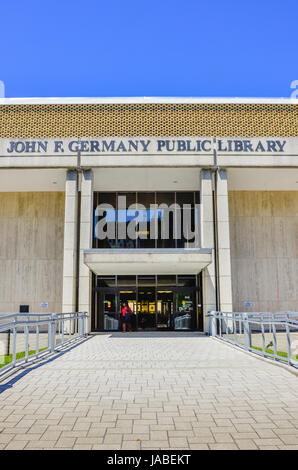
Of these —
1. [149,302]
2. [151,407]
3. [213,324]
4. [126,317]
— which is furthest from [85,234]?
[151,407]

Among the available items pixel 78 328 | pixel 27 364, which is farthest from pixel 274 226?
pixel 27 364

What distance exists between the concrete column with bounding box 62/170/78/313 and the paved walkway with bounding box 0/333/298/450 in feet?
31.5

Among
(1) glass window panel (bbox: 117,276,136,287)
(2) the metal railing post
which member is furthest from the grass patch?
(1) glass window panel (bbox: 117,276,136,287)

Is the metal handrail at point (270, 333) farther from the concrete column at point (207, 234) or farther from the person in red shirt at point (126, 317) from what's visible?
the person in red shirt at point (126, 317)

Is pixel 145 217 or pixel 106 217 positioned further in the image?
pixel 106 217

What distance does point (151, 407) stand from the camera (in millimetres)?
5090

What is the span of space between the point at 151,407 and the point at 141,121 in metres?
16.8

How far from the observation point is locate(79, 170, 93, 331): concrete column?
18453 mm

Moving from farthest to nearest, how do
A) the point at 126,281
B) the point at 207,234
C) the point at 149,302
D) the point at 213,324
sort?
the point at 126,281, the point at 149,302, the point at 207,234, the point at 213,324

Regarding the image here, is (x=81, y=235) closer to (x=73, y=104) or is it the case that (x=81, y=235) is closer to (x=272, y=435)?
(x=73, y=104)

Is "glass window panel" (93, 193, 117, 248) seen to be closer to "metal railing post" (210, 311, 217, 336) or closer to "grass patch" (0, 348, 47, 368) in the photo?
"metal railing post" (210, 311, 217, 336)

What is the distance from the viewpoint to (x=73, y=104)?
786 inches

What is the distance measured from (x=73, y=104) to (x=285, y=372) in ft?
55.2

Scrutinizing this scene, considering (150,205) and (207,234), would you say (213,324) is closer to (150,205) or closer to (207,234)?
(207,234)
